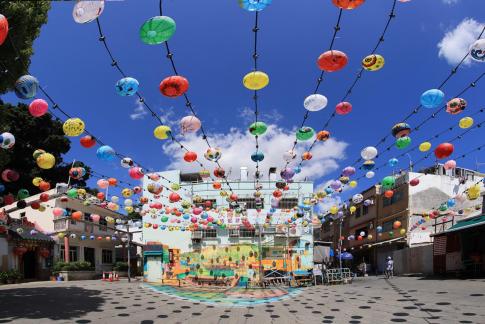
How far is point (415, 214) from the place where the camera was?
32.6 m

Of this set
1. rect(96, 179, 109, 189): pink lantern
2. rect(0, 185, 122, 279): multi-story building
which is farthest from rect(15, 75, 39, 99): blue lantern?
rect(0, 185, 122, 279): multi-story building

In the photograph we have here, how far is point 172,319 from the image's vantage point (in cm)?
1198

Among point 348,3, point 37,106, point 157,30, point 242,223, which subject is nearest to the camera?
point 348,3

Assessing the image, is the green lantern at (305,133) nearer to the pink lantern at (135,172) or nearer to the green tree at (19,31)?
the pink lantern at (135,172)

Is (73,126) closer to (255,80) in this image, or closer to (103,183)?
(255,80)

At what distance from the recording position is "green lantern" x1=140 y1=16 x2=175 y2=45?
661 centimetres

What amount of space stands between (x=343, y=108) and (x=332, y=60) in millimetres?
2880

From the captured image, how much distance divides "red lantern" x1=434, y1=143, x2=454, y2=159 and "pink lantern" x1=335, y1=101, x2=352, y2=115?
303 centimetres

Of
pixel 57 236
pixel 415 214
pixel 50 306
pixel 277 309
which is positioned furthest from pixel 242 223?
Result: pixel 50 306

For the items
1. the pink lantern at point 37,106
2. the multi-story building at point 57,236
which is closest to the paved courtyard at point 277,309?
the pink lantern at point 37,106

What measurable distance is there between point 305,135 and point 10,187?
38337 mm

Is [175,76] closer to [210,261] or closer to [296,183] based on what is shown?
[210,261]

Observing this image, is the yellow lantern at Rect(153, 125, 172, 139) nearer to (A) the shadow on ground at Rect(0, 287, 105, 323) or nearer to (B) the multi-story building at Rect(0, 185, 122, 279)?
(A) the shadow on ground at Rect(0, 287, 105, 323)

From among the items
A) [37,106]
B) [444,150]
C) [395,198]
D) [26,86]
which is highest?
[26,86]
